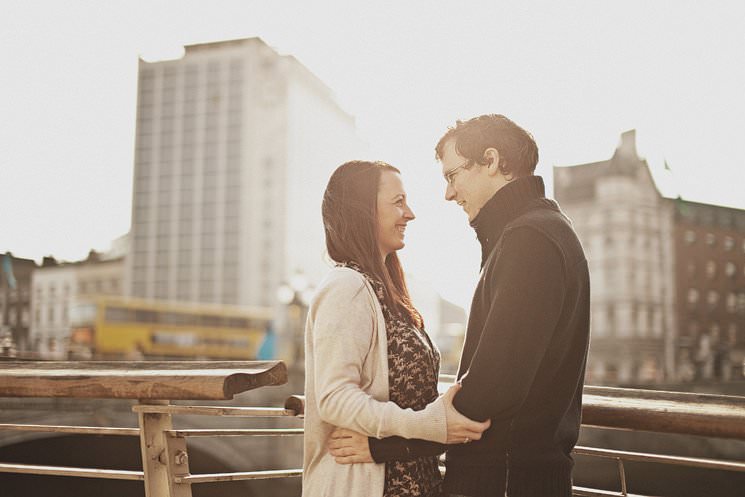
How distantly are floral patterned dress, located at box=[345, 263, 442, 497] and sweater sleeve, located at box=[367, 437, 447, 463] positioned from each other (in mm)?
68

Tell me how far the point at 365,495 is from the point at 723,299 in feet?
191

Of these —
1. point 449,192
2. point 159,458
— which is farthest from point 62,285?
point 449,192

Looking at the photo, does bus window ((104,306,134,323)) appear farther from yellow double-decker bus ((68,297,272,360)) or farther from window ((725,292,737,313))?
window ((725,292,737,313))

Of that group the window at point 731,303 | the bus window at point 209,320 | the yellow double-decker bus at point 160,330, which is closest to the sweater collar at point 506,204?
the yellow double-decker bus at point 160,330

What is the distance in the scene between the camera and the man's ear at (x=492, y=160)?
204 cm

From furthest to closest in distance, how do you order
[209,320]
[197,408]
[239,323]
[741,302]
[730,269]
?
[730,269] < [741,302] < [239,323] < [209,320] < [197,408]

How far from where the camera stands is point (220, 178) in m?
71.2

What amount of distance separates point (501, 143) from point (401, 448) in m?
0.80

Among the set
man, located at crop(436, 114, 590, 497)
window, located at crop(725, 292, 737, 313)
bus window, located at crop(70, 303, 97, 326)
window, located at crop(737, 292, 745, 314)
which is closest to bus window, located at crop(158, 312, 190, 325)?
bus window, located at crop(70, 303, 97, 326)

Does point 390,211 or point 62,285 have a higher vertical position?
point 62,285

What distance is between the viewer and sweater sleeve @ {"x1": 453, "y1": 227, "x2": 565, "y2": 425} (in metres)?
1.74

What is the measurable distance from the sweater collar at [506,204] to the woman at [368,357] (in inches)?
10.6

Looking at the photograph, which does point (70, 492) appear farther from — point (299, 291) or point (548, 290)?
point (548, 290)

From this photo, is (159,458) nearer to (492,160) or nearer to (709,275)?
(492,160)
